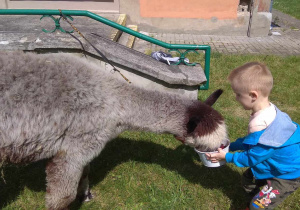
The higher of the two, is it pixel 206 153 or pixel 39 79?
pixel 39 79

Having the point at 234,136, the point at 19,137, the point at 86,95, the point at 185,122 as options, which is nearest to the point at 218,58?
the point at 234,136

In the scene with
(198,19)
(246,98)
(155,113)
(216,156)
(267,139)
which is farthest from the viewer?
(198,19)

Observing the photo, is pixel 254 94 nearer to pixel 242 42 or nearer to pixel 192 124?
pixel 192 124

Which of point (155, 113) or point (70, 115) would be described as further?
point (155, 113)

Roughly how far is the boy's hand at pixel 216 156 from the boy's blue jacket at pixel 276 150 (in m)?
0.18

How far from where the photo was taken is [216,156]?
2844mm

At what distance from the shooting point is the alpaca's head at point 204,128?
2801mm

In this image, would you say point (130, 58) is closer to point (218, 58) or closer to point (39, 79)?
point (39, 79)

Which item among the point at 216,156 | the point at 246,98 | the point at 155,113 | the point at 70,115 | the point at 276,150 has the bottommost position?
the point at 216,156

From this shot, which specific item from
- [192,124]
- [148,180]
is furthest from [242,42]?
[192,124]

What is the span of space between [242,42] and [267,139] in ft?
25.4

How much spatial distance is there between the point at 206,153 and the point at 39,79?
6.10ft

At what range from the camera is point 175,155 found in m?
4.30

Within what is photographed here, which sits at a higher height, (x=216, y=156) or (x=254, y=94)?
(x=254, y=94)
